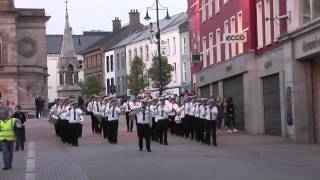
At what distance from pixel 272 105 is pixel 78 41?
101 m

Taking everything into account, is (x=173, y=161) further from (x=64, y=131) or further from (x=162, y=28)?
(x=162, y=28)

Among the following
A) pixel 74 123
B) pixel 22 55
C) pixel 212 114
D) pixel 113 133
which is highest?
pixel 22 55

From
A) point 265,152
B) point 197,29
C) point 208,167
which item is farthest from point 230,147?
point 197,29

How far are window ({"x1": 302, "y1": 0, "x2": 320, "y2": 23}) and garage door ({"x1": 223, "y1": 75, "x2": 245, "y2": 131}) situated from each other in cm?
998

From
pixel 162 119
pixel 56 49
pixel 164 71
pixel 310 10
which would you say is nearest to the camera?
pixel 310 10

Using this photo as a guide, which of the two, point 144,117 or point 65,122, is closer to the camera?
point 144,117

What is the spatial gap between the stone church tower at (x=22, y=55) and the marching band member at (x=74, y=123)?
1778 inches

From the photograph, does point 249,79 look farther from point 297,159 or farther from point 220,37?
point 297,159

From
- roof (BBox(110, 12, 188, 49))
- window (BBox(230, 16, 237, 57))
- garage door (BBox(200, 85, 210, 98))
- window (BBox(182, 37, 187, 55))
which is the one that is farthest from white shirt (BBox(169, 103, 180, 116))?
roof (BBox(110, 12, 188, 49))

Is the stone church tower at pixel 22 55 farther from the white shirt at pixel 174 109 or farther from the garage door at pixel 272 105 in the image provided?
the white shirt at pixel 174 109

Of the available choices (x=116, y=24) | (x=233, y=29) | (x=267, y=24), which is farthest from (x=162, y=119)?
(x=116, y=24)

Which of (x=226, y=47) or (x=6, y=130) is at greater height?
(x=226, y=47)

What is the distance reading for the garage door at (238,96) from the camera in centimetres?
3897

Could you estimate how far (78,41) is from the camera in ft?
436
